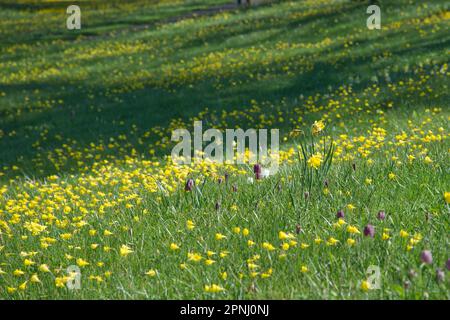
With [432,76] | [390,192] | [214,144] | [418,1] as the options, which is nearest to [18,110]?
[214,144]

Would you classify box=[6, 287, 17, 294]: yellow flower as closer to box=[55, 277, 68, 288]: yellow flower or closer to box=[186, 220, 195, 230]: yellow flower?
box=[55, 277, 68, 288]: yellow flower

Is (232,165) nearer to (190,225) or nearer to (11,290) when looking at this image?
(190,225)

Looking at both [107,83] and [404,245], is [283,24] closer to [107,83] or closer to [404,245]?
[107,83]

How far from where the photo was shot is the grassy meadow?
148 inches

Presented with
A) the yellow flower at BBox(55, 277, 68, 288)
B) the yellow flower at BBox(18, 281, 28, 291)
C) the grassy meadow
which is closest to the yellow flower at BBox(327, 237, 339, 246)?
the grassy meadow

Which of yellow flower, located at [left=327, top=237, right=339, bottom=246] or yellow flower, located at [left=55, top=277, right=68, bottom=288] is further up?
yellow flower, located at [left=327, top=237, right=339, bottom=246]

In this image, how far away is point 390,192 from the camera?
484 cm

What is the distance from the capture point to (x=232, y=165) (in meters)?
8.13

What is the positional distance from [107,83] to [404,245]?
53.3 ft

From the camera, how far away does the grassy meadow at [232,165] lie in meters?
3.77

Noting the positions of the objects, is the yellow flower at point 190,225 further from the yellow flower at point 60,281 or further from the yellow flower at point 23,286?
the yellow flower at point 23,286

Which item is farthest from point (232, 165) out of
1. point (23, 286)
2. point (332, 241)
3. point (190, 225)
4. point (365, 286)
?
point (365, 286)

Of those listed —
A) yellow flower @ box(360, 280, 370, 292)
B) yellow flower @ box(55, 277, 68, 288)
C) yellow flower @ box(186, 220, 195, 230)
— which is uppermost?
yellow flower @ box(186, 220, 195, 230)

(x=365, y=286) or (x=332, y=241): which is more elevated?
(x=332, y=241)
